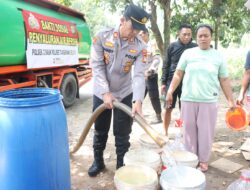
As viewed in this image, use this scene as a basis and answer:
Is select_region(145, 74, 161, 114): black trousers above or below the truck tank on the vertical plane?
below

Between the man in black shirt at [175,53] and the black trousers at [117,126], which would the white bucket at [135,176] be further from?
the man in black shirt at [175,53]

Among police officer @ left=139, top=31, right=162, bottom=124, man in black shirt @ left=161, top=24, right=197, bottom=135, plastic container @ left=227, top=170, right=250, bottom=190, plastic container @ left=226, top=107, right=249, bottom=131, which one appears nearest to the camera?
plastic container @ left=227, top=170, right=250, bottom=190

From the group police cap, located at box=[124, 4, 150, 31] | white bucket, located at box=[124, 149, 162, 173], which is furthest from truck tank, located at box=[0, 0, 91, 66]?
white bucket, located at box=[124, 149, 162, 173]

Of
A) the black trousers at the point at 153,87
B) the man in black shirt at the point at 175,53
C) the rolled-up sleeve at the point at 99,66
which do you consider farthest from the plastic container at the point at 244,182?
the black trousers at the point at 153,87

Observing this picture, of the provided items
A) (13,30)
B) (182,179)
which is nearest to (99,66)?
(182,179)

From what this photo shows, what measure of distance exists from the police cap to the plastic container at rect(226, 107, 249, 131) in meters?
1.84

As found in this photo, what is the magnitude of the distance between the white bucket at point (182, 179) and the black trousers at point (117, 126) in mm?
1229

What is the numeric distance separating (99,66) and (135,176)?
1289 mm

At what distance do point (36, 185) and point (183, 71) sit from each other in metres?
2.26

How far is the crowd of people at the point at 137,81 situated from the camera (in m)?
3.00

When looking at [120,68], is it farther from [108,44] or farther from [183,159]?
[183,159]

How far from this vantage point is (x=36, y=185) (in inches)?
86.1

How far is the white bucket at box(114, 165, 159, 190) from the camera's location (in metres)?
2.06

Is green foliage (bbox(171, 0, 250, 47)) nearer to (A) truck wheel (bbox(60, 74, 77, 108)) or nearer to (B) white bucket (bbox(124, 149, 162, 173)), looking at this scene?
(A) truck wheel (bbox(60, 74, 77, 108))
